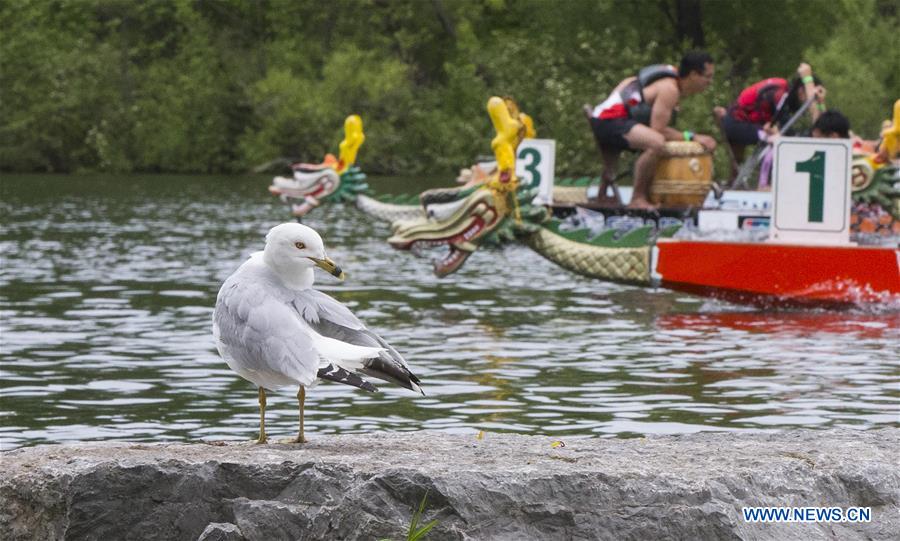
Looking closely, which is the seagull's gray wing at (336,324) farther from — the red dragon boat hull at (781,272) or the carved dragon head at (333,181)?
the carved dragon head at (333,181)

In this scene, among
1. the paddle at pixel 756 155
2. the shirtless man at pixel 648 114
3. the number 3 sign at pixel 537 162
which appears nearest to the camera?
the shirtless man at pixel 648 114

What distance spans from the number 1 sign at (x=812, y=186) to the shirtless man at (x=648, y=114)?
10.7 feet

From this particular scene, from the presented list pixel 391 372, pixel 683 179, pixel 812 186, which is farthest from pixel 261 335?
pixel 683 179

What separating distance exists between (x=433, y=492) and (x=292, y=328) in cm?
80

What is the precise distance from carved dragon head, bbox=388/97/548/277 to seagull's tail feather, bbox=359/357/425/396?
34.7 feet

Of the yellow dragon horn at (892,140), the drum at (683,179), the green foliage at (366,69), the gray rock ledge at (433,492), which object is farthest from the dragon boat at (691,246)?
the green foliage at (366,69)

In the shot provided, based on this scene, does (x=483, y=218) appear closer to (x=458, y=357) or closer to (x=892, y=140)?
(x=458, y=357)

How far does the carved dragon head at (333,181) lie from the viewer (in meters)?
27.1

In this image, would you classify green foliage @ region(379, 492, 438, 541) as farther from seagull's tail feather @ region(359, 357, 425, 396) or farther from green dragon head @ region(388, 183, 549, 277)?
green dragon head @ region(388, 183, 549, 277)

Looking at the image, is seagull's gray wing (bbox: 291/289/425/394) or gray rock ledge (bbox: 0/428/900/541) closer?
gray rock ledge (bbox: 0/428/900/541)

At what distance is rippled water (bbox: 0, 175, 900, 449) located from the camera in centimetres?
1038

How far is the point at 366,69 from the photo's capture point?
6244cm

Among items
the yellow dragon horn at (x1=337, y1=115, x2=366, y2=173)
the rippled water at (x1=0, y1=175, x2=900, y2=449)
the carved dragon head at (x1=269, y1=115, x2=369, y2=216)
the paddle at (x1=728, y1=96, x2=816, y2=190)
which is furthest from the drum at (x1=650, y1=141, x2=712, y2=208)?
the carved dragon head at (x1=269, y1=115, x2=369, y2=216)

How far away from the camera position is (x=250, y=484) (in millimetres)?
5855
